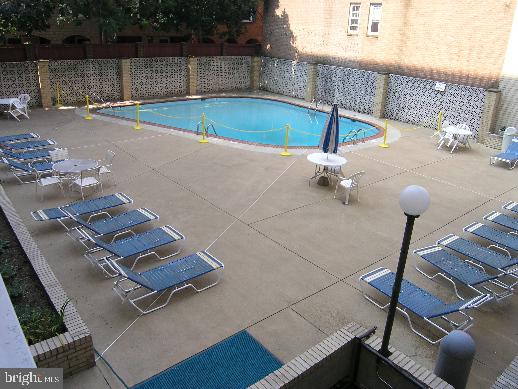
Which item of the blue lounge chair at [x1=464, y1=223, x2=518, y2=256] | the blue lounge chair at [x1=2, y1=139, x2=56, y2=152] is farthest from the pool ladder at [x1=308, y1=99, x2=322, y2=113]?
the blue lounge chair at [x1=464, y1=223, x2=518, y2=256]

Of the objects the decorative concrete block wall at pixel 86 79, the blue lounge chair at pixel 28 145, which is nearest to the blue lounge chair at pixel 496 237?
the blue lounge chair at pixel 28 145

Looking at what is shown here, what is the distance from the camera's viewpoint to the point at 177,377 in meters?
5.55

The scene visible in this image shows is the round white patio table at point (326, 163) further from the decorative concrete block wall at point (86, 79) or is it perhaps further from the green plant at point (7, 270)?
the decorative concrete block wall at point (86, 79)

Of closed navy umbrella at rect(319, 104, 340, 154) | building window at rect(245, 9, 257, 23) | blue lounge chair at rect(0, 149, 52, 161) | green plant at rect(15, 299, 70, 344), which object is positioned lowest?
green plant at rect(15, 299, 70, 344)

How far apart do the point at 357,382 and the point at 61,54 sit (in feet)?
67.4

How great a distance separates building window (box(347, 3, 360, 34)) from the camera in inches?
874

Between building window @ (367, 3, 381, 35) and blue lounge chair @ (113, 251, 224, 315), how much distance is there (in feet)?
58.0

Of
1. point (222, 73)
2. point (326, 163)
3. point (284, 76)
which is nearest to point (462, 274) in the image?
point (326, 163)

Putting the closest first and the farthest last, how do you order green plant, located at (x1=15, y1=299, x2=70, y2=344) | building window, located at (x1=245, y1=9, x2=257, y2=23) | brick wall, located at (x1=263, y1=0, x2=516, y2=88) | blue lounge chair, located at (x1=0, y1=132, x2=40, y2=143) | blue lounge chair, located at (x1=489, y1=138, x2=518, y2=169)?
green plant, located at (x1=15, y1=299, x2=70, y2=344) < blue lounge chair, located at (x1=0, y1=132, x2=40, y2=143) < blue lounge chair, located at (x1=489, y1=138, x2=518, y2=169) < brick wall, located at (x1=263, y1=0, x2=516, y2=88) < building window, located at (x1=245, y1=9, x2=257, y2=23)

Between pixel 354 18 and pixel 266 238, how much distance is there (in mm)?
17216

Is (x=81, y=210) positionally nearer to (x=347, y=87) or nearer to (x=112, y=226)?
(x=112, y=226)

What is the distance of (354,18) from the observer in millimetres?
22438

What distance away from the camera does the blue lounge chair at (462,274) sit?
292 inches

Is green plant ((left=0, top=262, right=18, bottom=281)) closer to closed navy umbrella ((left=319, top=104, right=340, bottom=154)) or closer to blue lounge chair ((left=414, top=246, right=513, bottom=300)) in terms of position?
blue lounge chair ((left=414, top=246, right=513, bottom=300))
